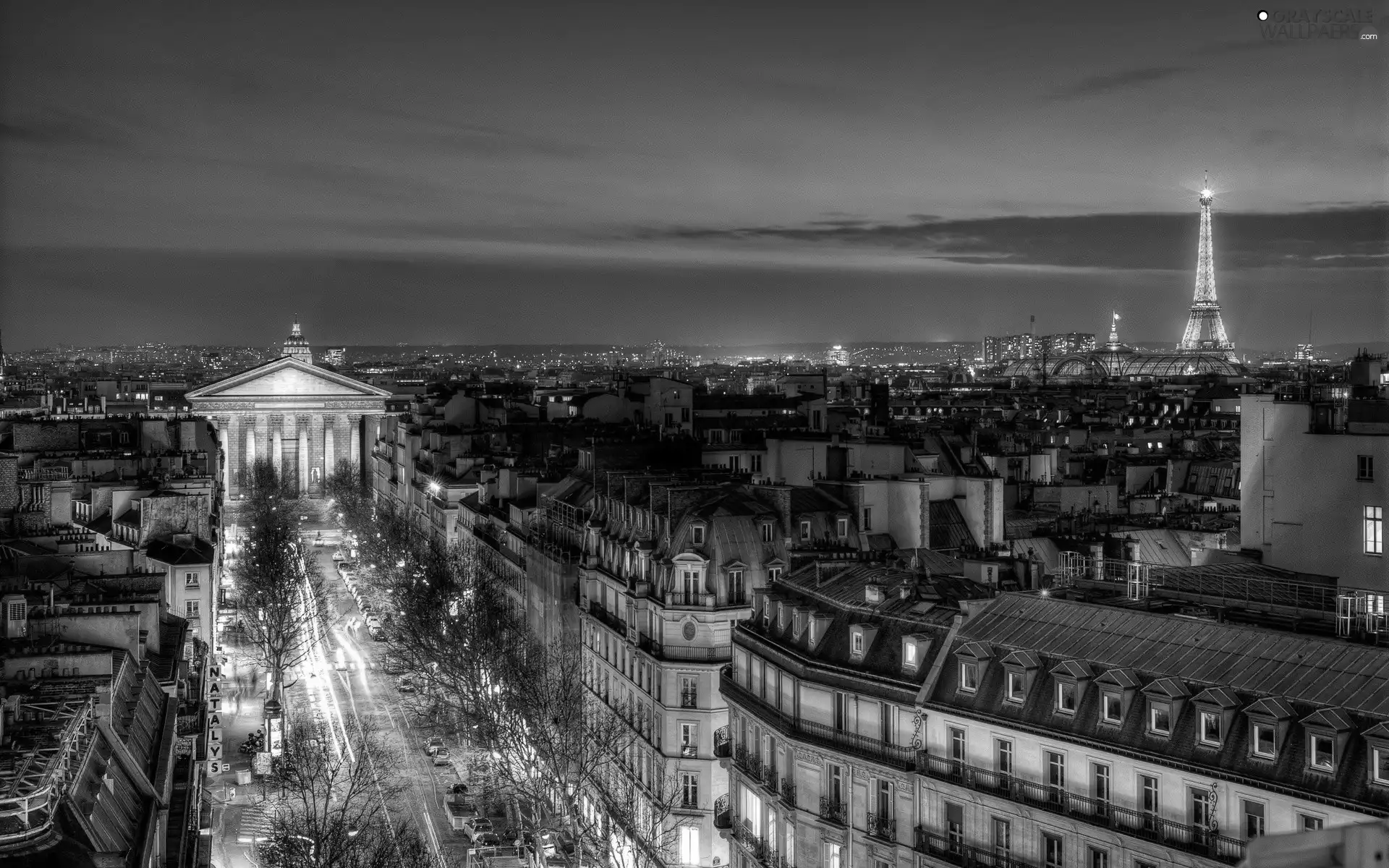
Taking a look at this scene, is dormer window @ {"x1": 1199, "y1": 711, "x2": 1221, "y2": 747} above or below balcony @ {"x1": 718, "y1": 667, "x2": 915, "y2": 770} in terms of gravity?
above

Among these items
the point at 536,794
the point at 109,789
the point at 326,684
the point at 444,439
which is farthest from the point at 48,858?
the point at 444,439

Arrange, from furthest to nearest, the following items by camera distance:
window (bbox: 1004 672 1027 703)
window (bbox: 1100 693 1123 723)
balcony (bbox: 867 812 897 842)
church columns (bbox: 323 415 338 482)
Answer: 1. church columns (bbox: 323 415 338 482)
2. balcony (bbox: 867 812 897 842)
3. window (bbox: 1004 672 1027 703)
4. window (bbox: 1100 693 1123 723)

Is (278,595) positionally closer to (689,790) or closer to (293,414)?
(689,790)

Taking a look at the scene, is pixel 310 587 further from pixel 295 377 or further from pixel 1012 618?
pixel 295 377

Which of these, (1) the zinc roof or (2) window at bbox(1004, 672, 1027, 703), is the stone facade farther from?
(2) window at bbox(1004, 672, 1027, 703)

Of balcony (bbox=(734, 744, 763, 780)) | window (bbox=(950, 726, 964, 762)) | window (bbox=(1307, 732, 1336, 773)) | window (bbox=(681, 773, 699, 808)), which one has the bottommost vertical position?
window (bbox=(681, 773, 699, 808))

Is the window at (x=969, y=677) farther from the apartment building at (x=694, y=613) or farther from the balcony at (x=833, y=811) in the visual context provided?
the apartment building at (x=694, y=613)

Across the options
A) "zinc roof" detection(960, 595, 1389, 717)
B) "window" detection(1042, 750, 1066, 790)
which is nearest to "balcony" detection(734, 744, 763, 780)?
"zinc roof" detection(960, 595, 1389, 717)
